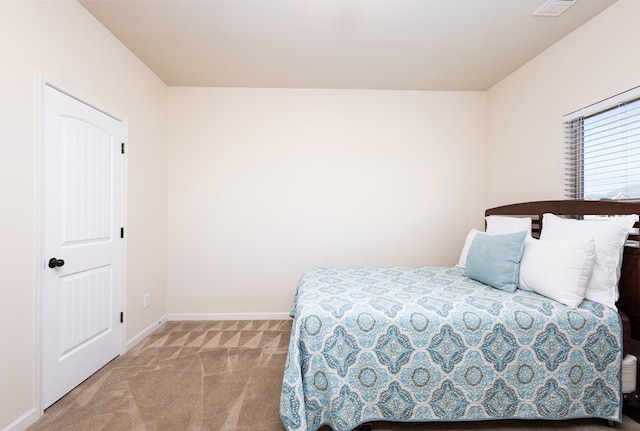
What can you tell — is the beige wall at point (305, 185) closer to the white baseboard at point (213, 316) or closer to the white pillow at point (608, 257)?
the white baseboard at point (213, 316)

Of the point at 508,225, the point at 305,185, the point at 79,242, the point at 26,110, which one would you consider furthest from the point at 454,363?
the point at 26,110

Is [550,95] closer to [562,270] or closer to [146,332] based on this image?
[562,270]

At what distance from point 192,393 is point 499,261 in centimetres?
242

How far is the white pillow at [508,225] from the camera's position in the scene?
2424 mm

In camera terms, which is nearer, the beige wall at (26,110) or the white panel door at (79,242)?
the beige wall at (26,110)

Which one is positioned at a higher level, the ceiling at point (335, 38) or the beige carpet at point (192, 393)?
the ceiling at point (335, 38)

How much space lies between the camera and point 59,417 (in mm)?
1795

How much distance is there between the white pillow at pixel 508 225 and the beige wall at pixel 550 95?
1.41ft

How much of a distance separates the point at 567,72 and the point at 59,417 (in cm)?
451

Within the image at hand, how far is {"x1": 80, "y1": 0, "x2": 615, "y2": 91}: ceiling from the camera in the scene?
210 cm

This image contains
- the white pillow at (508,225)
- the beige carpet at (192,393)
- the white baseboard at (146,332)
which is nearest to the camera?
the beige carpet at (192,393)

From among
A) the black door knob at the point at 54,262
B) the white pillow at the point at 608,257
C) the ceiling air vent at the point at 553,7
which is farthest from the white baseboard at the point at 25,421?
the ceiling air vent at the point at 553,7

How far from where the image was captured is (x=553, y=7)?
6.77 ft

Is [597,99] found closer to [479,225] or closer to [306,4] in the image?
[479,225]
